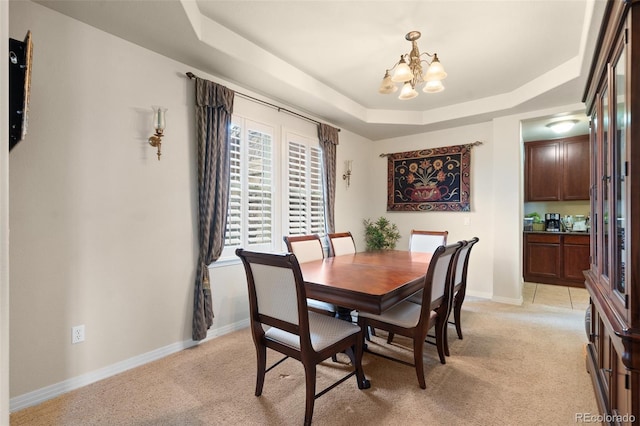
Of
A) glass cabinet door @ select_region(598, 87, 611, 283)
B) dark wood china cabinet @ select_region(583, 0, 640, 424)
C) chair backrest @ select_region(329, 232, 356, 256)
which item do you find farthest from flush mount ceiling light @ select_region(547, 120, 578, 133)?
chair backrest @ select_region(329, 232, 356, 256)

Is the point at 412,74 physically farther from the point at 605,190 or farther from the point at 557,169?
the point at 557,169

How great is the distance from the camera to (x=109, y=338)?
88.1 inches

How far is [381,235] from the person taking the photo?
507 cm

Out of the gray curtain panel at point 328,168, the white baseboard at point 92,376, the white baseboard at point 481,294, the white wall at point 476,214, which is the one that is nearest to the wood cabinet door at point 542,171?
the white wall at point 476,214

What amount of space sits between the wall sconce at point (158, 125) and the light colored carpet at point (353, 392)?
1.72m

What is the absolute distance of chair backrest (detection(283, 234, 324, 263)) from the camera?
9.26 ft

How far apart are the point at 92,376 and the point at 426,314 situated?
7.63 ft

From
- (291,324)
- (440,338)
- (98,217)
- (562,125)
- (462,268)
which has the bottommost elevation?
(440,338)

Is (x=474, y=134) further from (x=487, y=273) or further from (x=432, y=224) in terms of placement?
(x=487, y=273)

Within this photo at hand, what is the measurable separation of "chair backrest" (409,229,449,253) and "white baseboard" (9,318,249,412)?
7.89 ft

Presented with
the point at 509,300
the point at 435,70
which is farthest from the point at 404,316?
the point at 509,300

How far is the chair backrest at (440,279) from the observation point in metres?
1.94

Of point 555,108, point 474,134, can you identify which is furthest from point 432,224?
point 555,108

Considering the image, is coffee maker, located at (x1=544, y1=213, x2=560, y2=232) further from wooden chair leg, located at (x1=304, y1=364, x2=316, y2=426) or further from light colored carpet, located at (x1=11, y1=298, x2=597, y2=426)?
wooden chair leg, located at (x1=304, y1=364, x2=316, y2=426)
